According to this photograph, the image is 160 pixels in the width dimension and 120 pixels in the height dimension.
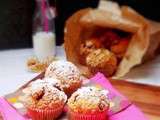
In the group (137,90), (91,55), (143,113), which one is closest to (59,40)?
(91,55)

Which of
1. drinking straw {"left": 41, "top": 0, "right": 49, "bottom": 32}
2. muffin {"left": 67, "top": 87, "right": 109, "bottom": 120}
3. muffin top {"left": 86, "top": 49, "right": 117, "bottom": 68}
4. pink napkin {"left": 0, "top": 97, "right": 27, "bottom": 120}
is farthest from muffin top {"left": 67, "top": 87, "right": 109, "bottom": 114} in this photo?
drinking straw {"left": 41, "top": 0, "right": 49, "bottom": 32}

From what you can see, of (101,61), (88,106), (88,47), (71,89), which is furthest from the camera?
(88,47)

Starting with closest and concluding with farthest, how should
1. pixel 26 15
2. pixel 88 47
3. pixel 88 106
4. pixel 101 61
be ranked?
pixel 88 106 < pixel 101 61 < pixel 88 47 < pixel 26 15

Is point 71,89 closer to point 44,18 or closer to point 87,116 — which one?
point 87,116

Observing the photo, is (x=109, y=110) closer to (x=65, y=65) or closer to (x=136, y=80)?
(x=65, y=65)

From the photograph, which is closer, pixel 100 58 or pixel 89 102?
pixel 89 102

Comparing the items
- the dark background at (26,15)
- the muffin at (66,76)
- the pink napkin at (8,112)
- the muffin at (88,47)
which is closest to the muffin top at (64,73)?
the muffin at (66,76)

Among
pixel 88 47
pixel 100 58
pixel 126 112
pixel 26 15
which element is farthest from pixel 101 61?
pixel 26 15
